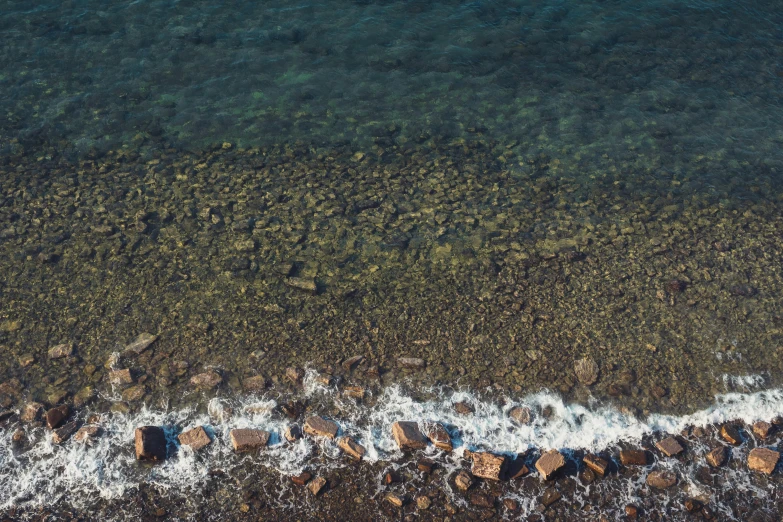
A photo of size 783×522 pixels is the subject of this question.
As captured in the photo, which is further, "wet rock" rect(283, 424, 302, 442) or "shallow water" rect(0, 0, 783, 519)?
"shallow water" rect(0, 0, 783, 519)

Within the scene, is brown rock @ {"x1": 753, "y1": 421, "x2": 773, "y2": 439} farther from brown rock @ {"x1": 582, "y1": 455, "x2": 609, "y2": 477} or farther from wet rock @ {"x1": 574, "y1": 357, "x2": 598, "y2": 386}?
brown rock @ {"x1": 582, "y1": 455, "x2": 609, "y2": 477}

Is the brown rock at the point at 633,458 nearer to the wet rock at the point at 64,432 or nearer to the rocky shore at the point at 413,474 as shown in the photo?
the rocky shore at the point at 413,474

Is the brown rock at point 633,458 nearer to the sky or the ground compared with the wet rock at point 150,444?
nearer to the ground

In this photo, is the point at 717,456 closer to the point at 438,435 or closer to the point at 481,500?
the point at 481,500

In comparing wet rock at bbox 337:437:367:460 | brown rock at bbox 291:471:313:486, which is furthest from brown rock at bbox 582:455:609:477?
brown rock at bbox 291:471:313:486

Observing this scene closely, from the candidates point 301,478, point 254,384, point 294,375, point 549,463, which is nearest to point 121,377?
point 254,384

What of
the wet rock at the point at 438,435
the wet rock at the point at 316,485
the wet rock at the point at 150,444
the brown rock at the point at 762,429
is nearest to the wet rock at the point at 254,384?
the wet rock at the point at 150,444
